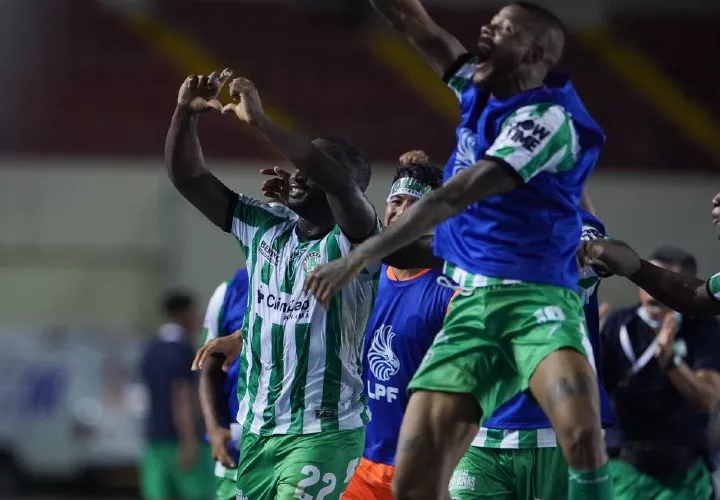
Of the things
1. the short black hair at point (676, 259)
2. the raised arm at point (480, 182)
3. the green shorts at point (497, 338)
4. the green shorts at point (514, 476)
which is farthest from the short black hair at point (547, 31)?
the short black hair at point (676, 259)

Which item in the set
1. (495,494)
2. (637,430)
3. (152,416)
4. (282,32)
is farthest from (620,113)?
(495,494)

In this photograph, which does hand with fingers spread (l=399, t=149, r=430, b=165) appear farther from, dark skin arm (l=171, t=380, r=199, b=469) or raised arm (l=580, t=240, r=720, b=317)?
dark skin arm (l=171, t=380, r=199, b=469)

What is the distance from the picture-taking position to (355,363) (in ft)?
18.3

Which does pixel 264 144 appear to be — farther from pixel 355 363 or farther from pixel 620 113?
pixel 355 363

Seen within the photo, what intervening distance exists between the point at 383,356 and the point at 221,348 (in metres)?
0.82

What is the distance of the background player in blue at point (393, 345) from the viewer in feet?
20.3

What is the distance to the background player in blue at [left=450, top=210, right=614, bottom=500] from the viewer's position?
5930mm

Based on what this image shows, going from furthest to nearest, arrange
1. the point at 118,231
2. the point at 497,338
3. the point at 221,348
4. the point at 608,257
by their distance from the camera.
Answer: the point at 118,231
the point at 221,348
the point at 608,257
the point at 497,338

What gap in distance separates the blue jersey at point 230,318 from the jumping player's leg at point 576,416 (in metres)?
3.14

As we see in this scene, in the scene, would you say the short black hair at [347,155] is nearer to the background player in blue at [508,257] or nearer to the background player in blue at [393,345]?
the background player in blue at [393,345]

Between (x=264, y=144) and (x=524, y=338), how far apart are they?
1548 cm

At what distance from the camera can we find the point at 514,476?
597cm

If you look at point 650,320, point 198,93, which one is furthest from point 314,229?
point 650,320

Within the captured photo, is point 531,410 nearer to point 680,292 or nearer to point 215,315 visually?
point 680,292
